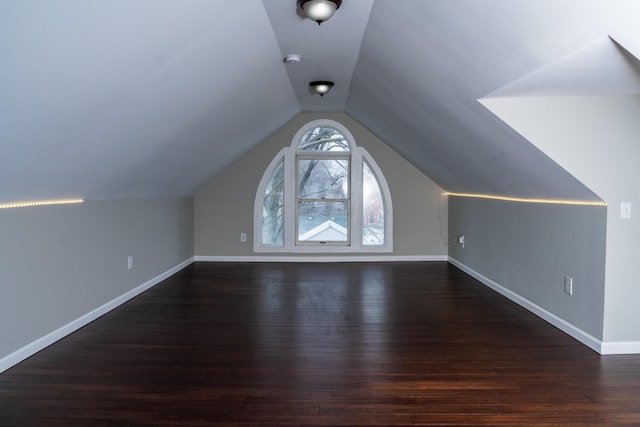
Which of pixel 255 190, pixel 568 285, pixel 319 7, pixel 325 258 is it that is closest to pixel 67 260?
pixel 319 7

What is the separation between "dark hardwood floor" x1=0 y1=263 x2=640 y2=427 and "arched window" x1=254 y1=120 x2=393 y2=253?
234 cm

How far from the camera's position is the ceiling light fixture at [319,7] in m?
2.39

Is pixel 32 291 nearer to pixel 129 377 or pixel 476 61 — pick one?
pixel 129 377

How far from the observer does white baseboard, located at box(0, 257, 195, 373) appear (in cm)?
262

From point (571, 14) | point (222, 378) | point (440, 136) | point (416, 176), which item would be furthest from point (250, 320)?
point (416, 176)

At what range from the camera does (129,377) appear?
8.22 ft

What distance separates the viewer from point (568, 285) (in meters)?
3.27

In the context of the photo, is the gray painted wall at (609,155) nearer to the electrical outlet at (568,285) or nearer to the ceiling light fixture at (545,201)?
the ceiling light fixture at (545,201)

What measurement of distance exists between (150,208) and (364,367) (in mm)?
3131

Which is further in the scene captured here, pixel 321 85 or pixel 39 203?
pixel 321 85

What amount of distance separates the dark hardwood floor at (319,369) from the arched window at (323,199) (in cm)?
234

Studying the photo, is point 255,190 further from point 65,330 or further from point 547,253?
point 547,253

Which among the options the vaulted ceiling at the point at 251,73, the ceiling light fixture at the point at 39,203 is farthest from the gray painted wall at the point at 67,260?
the vaulted ceiling at the point at 251,73

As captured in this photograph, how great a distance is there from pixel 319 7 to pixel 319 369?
6.75ft
